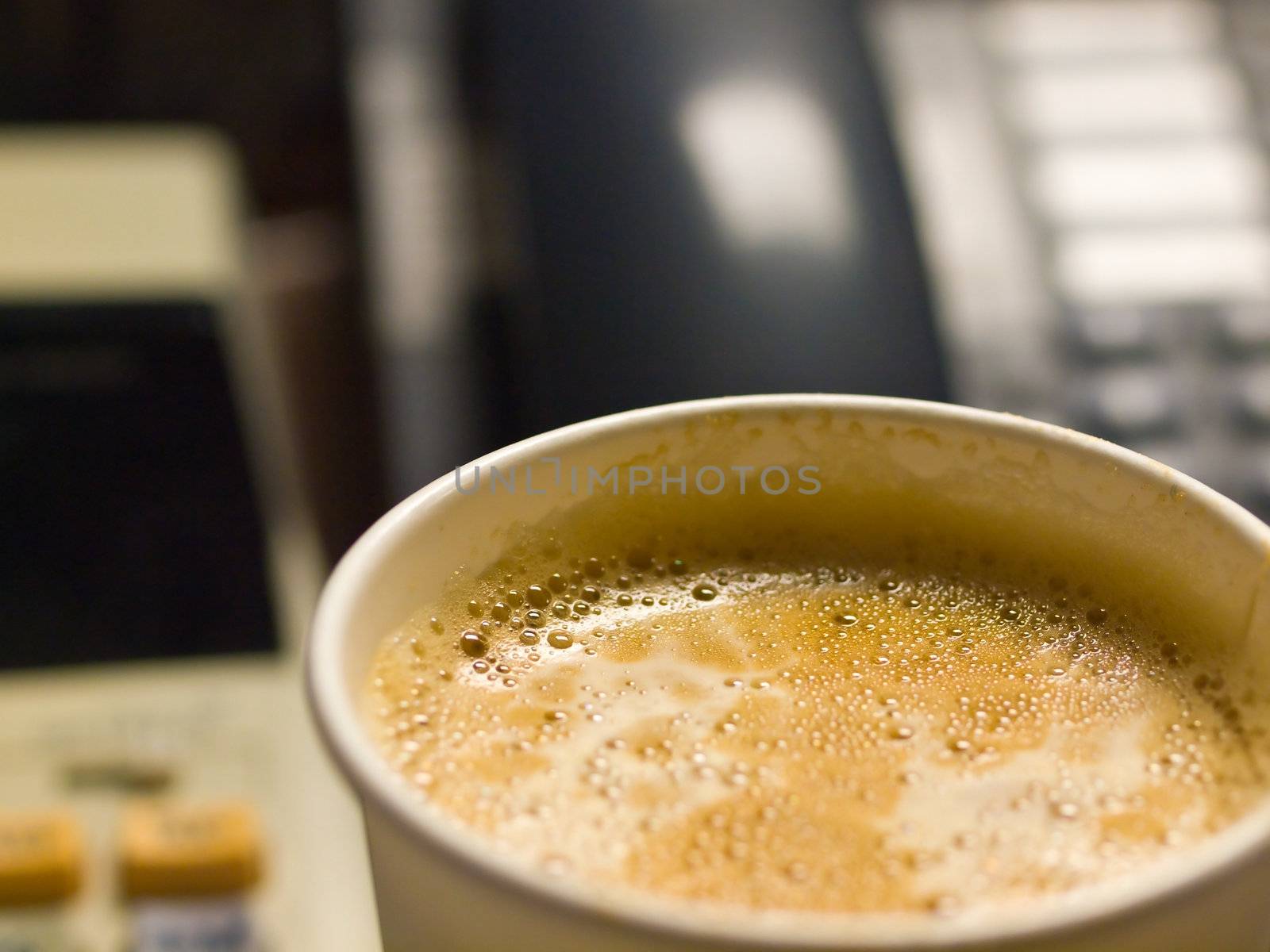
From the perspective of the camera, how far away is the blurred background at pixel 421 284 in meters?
0.69

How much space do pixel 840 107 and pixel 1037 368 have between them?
0.30 meters

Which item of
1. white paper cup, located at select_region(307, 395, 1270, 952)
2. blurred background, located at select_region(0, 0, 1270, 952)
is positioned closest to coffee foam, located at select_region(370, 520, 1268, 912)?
white paper cup, located at select_region(307, 395, 1270, 952)

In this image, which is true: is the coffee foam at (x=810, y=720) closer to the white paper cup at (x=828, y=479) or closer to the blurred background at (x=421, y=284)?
the white paper cup at (x=828, y=479)

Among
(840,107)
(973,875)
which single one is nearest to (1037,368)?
(840,107)

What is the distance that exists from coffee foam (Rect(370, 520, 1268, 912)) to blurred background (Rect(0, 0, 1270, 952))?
31 cm

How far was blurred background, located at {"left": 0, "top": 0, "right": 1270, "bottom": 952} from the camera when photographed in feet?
2.25

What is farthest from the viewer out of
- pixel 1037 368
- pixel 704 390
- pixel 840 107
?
pixel 1037 368

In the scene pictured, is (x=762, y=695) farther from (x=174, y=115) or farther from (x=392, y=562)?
(x=174, y=115)

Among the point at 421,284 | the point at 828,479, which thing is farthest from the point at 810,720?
the point at 421,284

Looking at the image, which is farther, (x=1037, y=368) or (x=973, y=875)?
(x=1037, y=368)

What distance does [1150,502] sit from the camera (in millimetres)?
298

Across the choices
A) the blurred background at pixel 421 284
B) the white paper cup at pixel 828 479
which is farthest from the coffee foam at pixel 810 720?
the blurred background at pixel 421 284

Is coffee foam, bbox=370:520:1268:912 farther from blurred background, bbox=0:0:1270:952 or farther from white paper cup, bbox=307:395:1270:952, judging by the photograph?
blurred background, bbox=0:0:1270:952

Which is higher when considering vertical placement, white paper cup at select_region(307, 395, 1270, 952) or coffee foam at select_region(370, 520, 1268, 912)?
white paper cup at select_region(307, 395, 1270, 952)
